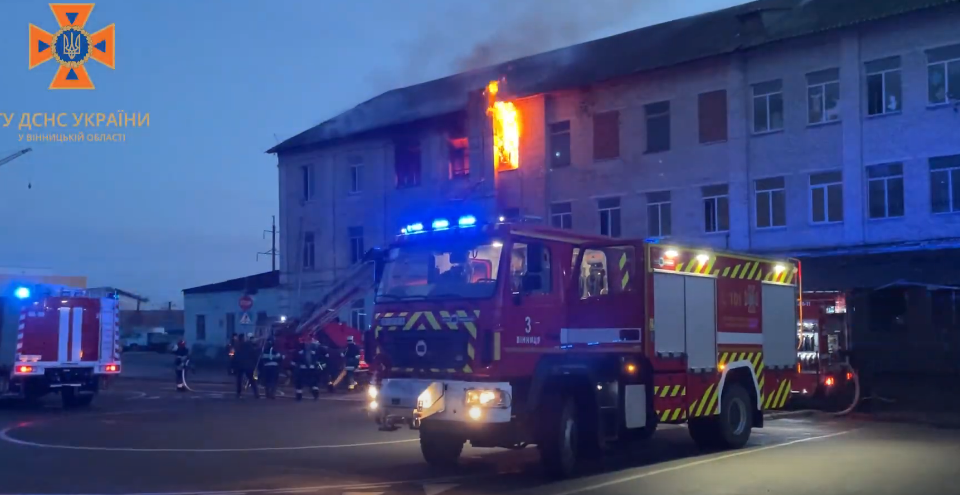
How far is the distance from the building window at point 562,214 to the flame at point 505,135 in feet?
6.71

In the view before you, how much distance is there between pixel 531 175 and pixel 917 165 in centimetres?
1266

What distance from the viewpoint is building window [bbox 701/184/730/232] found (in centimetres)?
2909

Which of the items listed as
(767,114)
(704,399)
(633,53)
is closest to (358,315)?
(633,53)

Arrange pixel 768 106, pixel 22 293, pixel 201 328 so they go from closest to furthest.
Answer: pixel 22 293, pixel 768 106, pixel 201 328

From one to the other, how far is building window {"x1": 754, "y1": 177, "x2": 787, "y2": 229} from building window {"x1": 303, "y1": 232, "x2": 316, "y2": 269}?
2006 centimetres

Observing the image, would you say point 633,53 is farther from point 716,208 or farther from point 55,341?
point 55,341

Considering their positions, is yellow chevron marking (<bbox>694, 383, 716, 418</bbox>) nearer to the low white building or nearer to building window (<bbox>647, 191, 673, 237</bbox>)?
building window (<bbox>647, 191, 673, 237</bbox>)

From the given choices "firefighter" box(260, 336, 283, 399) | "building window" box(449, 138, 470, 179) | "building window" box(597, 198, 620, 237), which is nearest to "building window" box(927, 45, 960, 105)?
"building window" box(597, 198, 620, 237)

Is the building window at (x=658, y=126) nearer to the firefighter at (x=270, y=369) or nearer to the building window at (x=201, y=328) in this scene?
the firefighter at (x=270, y=369)

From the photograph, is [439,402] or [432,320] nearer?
[439,402]

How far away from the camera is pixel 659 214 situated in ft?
101

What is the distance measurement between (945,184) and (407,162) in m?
19.5

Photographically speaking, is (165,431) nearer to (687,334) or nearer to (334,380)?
(687,334)

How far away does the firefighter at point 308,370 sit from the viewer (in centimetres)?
2473
